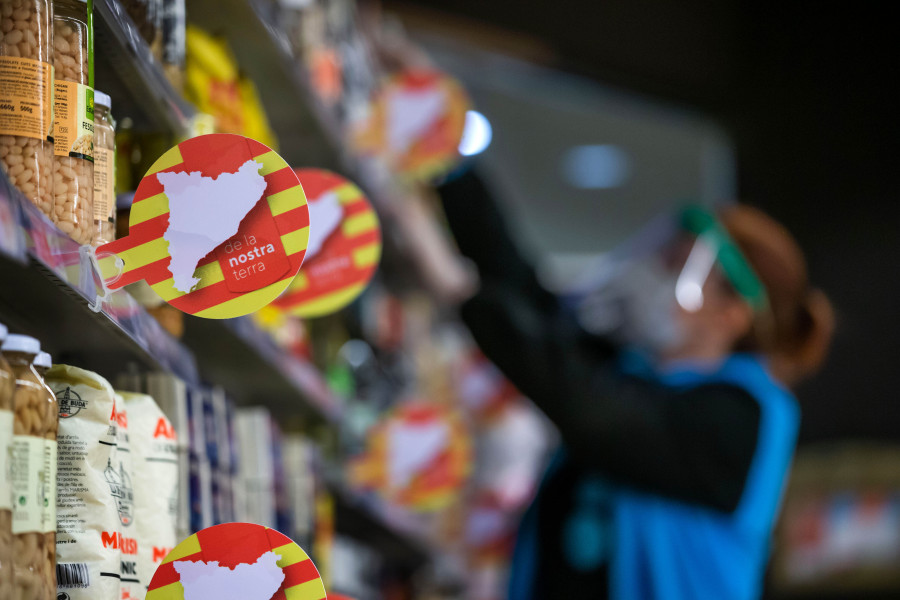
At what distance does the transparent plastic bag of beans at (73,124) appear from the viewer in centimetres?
82

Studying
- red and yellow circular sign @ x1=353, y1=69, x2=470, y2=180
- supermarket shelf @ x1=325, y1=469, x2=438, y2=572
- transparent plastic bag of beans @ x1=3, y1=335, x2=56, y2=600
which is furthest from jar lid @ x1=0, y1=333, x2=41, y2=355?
red and yellow circular sign @ x1=353, y1=69, x2=470, y2=180

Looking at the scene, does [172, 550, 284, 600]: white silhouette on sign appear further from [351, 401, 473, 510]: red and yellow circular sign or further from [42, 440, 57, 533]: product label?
[351, 401, 473, 510]: red and yellow circular sign

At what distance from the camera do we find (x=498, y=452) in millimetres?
3672

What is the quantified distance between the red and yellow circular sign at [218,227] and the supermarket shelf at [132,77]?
18cm

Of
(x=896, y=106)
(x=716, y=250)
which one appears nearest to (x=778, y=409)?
(x=716, y=250)

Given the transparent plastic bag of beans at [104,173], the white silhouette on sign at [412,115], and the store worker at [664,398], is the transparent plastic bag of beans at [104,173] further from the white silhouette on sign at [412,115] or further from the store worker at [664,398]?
the white silhouette on sign at [412,115]

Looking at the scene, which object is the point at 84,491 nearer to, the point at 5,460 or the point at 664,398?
the point at 5,460

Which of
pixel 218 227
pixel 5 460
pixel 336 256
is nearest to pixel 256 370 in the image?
pixel 336 256

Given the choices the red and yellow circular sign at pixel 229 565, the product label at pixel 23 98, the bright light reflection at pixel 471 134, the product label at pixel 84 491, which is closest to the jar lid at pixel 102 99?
the product label at pixel 23 98

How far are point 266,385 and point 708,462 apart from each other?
36.8 inches

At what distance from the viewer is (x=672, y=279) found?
228 centimetres

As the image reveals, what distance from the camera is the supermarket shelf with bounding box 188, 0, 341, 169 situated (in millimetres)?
1321

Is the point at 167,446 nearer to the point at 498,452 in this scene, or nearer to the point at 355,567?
the point at 355,567

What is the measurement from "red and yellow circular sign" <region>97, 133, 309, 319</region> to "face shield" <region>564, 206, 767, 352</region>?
1587 mm
